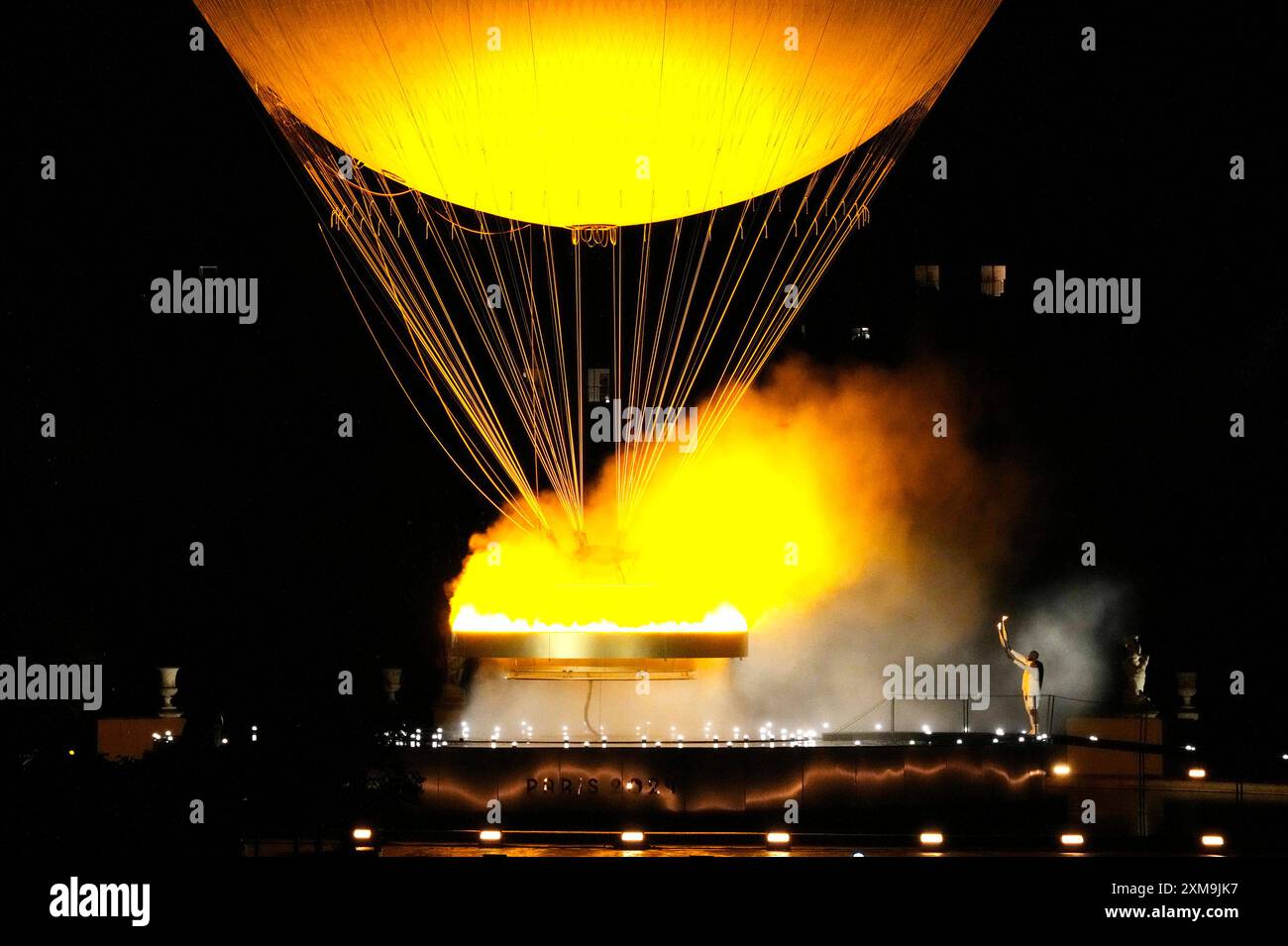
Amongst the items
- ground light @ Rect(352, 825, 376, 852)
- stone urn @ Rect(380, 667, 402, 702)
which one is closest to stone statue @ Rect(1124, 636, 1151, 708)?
stone urn @ Rect(380, 667, 402, 702)

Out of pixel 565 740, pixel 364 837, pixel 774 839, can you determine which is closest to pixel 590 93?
pixel 364 837

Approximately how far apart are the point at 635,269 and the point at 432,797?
10.7 meters

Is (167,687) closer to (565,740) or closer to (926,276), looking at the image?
(565,740)

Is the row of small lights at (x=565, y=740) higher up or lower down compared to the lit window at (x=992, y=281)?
lower down

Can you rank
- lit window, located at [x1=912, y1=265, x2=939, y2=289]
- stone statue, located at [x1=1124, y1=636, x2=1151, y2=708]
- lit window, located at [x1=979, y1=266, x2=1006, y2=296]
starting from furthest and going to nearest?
lit window, located at [x1=979, y1=266, x2=1006, y2=296], lit window, located at [x1=912, y1=265, x2=939, y2=289], stone statue, located at [x1=1124, y1=636, x2=1151, y2=708]

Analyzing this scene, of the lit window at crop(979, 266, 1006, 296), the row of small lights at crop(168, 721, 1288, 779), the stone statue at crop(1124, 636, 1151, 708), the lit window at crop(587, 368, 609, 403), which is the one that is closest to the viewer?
the row of small lights at crop(168, 721, 1288, 779)

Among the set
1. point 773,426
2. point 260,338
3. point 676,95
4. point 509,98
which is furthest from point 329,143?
point 773,426

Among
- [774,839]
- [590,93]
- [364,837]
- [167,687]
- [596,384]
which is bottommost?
[774,839]

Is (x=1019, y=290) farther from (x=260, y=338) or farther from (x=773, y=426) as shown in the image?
(x=260, y=338)

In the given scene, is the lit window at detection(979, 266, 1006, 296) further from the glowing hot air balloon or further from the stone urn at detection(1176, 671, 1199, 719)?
the glowing hot air balloon

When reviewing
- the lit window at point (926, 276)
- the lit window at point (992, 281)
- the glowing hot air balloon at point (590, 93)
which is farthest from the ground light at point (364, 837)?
the lit window at point (992, 281)

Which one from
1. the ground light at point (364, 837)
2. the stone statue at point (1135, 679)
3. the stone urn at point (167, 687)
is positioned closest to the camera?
the ground light at point (364, 837)

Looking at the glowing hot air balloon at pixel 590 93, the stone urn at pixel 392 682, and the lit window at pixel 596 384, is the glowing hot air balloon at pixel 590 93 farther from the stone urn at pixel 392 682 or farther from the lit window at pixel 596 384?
the lit window at pixel 596 384

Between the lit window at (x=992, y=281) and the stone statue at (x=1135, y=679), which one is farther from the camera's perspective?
the lit window at (x=992, y=281)
